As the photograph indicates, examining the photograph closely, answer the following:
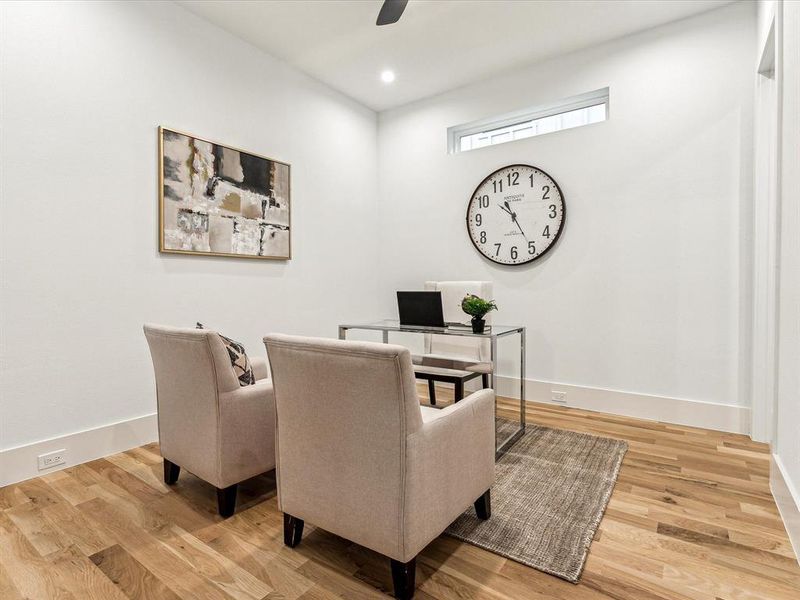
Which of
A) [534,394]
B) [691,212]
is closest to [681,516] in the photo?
[534,394]

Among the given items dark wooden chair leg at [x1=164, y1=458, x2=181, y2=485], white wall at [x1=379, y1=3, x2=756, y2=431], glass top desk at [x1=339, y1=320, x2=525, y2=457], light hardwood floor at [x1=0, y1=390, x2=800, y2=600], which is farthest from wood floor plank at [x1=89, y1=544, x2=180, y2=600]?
white wall at [x1=379, y1=3, x2=756, y2=431]

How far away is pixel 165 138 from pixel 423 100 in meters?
2.57

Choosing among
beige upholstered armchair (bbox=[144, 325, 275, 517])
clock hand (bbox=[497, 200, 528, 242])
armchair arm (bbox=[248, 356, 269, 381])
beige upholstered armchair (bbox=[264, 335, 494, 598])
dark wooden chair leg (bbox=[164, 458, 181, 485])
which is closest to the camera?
beige upholstered armchair (bbox=[264, 335, 494, 598])

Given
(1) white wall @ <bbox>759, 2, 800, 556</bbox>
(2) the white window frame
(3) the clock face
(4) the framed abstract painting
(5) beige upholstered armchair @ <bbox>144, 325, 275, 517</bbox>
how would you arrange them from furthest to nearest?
(3) the clock face → (2) the white window frame → (4) the framed abstract painting → (5) beige upholstered armchair @ <bbox>144, 325, 275, 517</bbox> → (1) white wall @ <bbox>759, 2, 800, 556</bbox>

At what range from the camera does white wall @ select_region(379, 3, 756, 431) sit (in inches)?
117

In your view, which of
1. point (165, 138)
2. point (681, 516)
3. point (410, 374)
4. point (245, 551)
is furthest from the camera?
point (165, 138)

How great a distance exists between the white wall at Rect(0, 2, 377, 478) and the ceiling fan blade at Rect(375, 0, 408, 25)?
1.51 metres

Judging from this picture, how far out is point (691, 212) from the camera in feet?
10.1

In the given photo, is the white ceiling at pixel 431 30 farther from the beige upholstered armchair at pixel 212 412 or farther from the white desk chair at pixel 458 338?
the beige upholstered armchair at pixel 212 412

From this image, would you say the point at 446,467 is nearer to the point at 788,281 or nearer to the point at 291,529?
the point at 291,529

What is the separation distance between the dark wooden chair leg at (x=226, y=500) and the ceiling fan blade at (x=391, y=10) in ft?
8.29

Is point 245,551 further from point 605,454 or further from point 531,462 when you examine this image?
point 605,454

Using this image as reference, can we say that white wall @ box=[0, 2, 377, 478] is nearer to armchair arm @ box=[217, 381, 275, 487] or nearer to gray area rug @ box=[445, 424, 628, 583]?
armchair arm @ box=[217, 381, 275, 487]

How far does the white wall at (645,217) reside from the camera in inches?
117
